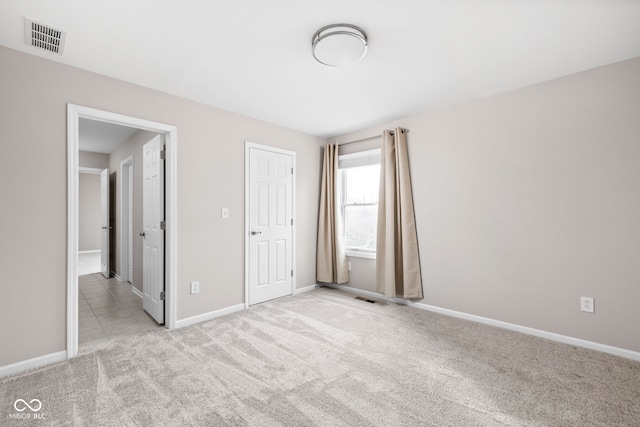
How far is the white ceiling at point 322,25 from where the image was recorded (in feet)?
5.83

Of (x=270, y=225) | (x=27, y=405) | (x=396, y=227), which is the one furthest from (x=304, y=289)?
(x=27, y=405)

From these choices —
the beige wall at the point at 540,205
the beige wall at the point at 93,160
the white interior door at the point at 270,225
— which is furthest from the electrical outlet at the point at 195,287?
the beige wall at the point at 93,160

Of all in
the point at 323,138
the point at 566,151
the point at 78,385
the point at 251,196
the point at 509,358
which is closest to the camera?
the point at 78,385

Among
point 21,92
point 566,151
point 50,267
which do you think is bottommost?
point 50,267

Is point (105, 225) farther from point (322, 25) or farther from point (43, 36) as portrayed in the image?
point (322, 25)

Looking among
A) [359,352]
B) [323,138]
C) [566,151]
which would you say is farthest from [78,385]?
[566,151]

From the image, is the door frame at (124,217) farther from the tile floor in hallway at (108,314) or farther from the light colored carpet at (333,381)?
the light colored carpet at (333,381)

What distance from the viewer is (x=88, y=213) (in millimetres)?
8586

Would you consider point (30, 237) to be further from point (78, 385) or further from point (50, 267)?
point (78, 385)

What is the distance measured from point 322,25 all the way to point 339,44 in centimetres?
18

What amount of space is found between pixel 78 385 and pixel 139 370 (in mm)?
361

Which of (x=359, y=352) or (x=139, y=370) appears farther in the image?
(x=359, y=352)

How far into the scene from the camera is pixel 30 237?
7.32 ft

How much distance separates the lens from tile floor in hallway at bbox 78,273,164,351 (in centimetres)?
284
